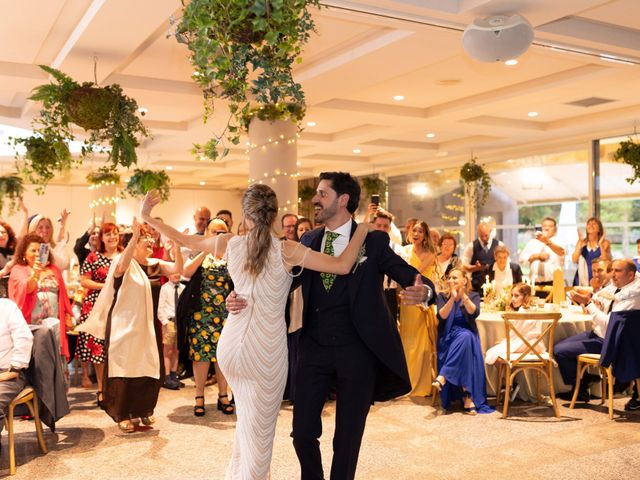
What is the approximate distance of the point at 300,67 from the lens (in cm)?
760

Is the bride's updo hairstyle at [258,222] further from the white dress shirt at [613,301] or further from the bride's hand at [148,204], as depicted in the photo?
the white dress shirt at [613,301]

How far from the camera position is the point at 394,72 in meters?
7.26

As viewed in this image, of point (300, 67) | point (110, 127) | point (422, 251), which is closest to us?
point (110, 127)

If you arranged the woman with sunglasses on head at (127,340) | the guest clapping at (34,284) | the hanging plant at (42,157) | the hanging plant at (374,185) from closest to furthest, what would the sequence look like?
the woman with sunglasses on head at (127,340)
the guest clapping at (34,284)
the hanging plant at (42,157)
the hanging plant at (374,185)

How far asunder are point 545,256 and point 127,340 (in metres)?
6.38

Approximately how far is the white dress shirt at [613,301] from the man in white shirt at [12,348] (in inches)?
183

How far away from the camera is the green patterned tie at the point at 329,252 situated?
3.22 m

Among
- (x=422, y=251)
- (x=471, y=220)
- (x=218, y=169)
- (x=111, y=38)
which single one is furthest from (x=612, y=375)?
(x=218, y=169)

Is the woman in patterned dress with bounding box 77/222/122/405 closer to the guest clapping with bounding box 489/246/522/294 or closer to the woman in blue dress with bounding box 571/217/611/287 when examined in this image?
the guest clapping with bounding box 489/246/522/294

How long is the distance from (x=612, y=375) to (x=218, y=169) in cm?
1198

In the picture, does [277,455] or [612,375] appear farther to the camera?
[612,375]

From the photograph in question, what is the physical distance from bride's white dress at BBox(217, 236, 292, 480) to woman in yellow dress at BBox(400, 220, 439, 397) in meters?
3.62

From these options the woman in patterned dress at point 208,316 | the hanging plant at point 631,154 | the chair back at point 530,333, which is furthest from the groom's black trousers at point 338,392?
the hanging plant at point 631,154

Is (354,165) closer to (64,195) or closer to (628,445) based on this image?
(64,195)
